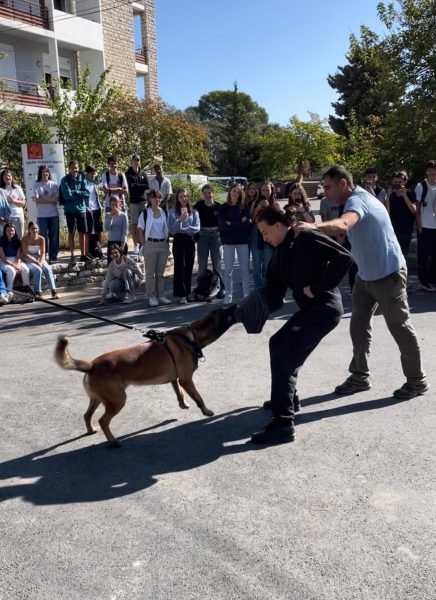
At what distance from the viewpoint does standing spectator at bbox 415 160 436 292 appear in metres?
9.71

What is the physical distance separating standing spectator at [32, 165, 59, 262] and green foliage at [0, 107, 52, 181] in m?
9.17

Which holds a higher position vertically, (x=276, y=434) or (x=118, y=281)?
(x=118, y=281)

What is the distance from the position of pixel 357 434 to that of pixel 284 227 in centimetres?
170

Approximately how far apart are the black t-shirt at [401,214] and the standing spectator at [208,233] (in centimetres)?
305

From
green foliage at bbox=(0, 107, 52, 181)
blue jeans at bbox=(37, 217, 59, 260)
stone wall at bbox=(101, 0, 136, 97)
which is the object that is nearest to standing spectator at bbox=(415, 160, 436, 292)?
blue jeans at bbox=(37, 217, 59, 260)

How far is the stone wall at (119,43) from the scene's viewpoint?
30562mm

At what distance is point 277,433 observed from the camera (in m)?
4.39

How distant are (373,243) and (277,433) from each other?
6.08 ft

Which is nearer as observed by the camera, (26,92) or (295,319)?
(295,319)

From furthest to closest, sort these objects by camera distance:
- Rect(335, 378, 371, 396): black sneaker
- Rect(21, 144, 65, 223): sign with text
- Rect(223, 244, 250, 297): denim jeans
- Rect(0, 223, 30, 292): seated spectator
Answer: Rect(21, 144, 65, 223): sign with text, Rect(0, 223, 30, 292): seated spectator, Rect(223, 244, 250, 297): denim jeans, Rect(335, 378, 371, 396): black sneaker

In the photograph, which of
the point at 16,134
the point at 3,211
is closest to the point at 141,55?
the point at 16,134

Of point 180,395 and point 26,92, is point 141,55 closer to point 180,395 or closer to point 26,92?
point 26,92

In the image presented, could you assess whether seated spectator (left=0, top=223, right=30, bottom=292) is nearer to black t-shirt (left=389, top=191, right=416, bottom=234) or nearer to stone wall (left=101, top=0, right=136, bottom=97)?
black t-shirt (left=389, top=191, right=416, bottom=234)

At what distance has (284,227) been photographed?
4.38 meters
